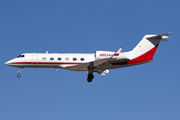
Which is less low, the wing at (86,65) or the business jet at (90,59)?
the business jet at (90,59)

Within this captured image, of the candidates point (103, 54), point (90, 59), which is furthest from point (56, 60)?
point (103, 54)

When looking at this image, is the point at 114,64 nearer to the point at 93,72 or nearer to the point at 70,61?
the point at 93,72

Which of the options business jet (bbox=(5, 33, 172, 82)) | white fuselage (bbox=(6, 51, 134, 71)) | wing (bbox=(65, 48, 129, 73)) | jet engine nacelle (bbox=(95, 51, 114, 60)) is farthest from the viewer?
white fuselage (bbox=(6, 51, 134, 71))

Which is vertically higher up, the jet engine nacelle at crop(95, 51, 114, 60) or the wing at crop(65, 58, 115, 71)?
the jet engine nacelle at crop(95, 51, 114, 60)

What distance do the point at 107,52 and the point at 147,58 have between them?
14.6 ft

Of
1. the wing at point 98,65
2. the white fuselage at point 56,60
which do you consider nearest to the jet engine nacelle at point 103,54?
the wing at point 98,65

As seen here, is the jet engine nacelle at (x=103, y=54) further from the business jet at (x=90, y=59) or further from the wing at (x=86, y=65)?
the wing at (x=86, y=65)

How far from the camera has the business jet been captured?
3041cm

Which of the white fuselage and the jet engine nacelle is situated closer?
the jet engine nacelle

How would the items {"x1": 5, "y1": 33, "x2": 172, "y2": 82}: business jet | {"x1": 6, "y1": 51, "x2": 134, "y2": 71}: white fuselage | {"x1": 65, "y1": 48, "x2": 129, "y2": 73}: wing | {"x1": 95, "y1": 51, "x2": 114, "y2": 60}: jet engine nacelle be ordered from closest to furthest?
{"x1": 65, "y1": 48, "x2": 129, "y2": 73}: wing → {"x1": 95, "y1": 51, "x2": 114, "y2": 60}: jet engine nacelle → {"x1": 5, "y1": 33, "x2": 172, "y2": 82}: business jet → {"x1": 6, "y1": 51, "x2": 134, "y2": 71}: white fuselage

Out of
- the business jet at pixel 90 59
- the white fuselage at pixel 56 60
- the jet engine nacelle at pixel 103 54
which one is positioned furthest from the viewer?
the white fuselage at pixel 56 60

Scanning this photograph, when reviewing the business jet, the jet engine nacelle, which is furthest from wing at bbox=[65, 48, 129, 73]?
the jet engine nacelle

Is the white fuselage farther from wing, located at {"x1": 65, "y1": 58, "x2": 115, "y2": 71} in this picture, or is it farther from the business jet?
wing, located at {"x1": 65, "y1": 58, "x2": 115, "y2": 71}

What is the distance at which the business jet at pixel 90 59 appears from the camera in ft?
99.8
